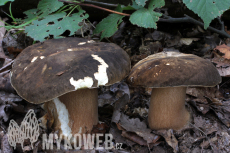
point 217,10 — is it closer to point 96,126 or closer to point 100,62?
point 100,62

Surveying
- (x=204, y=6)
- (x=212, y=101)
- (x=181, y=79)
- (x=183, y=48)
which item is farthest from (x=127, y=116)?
(x=183, y=48)

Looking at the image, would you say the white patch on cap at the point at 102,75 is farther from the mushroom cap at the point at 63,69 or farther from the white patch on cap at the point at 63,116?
the white patch on cap at the point at 63,116

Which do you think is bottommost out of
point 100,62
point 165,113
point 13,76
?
point 165,113

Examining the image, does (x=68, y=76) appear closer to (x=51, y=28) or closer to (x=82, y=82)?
(x=82, y=82)

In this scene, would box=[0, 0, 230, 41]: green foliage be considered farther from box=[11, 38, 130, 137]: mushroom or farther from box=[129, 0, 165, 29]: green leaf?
box=[11, 38, 130, 137]: mushroom

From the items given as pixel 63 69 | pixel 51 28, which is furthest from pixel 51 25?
pixel 63 69

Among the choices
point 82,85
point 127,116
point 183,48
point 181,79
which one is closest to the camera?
point 82,85

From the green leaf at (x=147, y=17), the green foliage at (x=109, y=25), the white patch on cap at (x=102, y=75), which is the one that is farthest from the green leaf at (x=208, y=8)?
the white patch on cap at (x=102, y=75)
